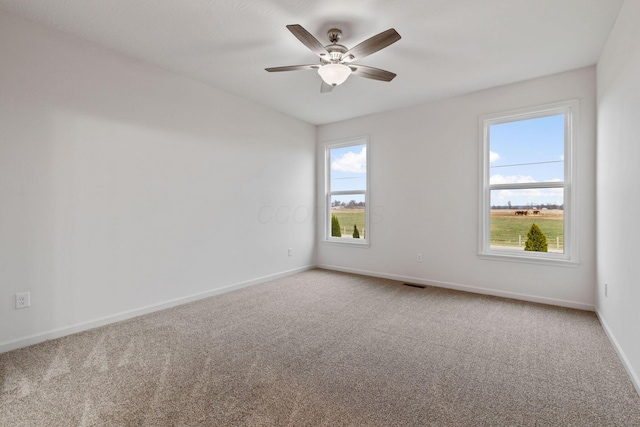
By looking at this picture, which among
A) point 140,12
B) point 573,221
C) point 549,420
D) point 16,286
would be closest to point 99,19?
point 140,12

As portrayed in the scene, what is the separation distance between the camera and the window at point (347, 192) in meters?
4.95

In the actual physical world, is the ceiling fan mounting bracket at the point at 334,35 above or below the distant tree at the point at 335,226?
above

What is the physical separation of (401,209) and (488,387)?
9.43ft

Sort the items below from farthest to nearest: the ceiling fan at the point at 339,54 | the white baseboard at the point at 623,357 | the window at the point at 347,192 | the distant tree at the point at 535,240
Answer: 1. the window at the point at 347,192
2. the distant tree at the point at 535,240
3. the ceiling fan at the point at 339,54
4. the white baseboard at the point at 623,357

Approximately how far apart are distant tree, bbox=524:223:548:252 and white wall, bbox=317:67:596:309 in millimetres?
226

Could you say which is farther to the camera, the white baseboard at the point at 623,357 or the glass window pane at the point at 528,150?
the glass window pane at the point at 528,150

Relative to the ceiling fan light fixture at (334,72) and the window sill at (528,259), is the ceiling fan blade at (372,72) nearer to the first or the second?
the ceiling fan light fixture at (334,72)

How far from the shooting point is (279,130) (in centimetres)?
466

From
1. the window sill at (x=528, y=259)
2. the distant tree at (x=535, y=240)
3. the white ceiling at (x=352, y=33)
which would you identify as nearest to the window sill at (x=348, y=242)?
the window sill at (x=528, y=259)

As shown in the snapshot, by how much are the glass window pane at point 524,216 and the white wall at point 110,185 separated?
3.18 metres

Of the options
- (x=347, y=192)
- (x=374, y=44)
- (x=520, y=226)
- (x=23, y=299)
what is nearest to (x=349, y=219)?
(x=347, y=192)

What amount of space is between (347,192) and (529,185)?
8.45 feet

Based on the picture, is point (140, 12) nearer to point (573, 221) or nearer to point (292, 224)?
point (292, 224)

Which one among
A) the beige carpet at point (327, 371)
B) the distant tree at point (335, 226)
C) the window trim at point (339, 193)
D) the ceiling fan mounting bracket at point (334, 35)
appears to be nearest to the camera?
the beige carpet at point (327, 371)
